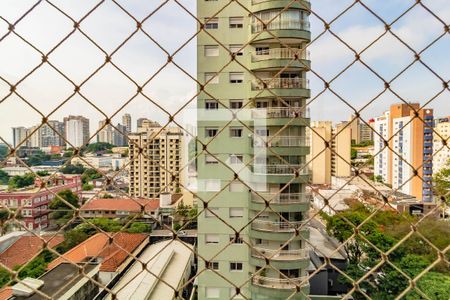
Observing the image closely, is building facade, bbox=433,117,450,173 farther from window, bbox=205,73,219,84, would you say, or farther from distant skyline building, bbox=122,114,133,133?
distant skyline building, bbox=122,114,133,133

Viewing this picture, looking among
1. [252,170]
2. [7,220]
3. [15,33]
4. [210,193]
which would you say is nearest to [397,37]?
[15,33]

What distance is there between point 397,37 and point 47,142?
37.3 inches

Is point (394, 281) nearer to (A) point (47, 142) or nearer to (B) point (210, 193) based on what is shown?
(B) point (210, 193)

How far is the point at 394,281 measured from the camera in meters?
4.41

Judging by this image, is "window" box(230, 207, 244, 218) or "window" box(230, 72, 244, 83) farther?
"window" box(230, 207, 244, 218)

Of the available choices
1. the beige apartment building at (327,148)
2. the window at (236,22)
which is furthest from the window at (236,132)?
the window at (236,22)

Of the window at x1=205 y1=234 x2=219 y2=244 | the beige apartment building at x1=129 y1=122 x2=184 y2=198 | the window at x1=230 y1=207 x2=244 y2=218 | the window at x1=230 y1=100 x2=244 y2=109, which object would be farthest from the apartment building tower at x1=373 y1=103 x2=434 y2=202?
the window at x1=205 y1=234 x2=219 y2=244

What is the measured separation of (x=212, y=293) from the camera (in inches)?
112

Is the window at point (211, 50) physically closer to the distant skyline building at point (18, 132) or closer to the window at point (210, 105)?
the window at point (210, 105)

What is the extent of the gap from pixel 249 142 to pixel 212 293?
149 centimetres

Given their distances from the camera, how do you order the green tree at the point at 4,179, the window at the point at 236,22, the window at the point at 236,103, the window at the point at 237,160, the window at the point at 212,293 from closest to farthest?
the green tree at the point at 4,179 → the window at the point at 237,160 → the window at the point at 236,103 → the window at the point at 236,22 → the window at the point at 212,293

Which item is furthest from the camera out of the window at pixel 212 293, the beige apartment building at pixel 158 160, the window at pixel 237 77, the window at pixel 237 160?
the window at pixel 212 293

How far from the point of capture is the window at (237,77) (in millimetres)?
2277

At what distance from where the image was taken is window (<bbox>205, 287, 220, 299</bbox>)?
2.79 m
